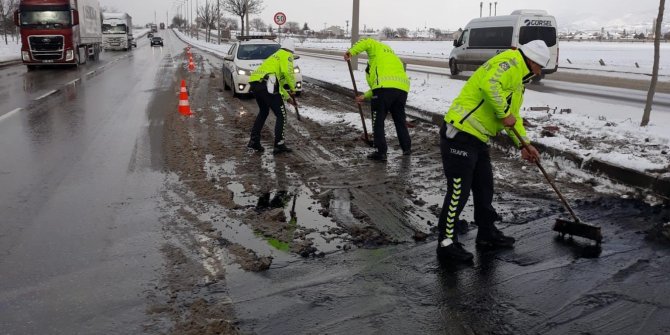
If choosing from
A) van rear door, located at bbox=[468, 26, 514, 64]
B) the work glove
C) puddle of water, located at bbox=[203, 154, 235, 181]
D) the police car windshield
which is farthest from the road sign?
the work glove

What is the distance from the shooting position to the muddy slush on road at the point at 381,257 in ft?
10.6

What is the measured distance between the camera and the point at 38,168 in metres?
6.87

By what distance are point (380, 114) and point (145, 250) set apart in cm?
416

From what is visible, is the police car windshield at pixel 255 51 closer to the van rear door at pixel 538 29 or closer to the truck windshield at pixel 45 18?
the van rear door at pixel 538 29

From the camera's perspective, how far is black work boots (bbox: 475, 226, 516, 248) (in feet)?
14.5

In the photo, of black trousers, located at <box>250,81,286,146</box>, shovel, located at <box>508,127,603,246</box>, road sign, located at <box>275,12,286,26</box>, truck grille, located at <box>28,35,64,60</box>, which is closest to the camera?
shovel, located at <box>508,127,603,246</box>

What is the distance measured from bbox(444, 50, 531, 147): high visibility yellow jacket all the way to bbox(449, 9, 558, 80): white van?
14.9 metres

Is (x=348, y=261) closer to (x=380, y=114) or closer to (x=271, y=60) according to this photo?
(x=380, y=114)

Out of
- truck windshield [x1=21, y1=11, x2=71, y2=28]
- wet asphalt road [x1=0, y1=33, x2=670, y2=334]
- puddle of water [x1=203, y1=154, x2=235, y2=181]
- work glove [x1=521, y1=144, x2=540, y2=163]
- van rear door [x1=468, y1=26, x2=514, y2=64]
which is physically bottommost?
wet asphalt road [x1=0, y1=33, x2=670, y2=334]

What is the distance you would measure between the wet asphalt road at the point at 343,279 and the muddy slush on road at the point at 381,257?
1 cm

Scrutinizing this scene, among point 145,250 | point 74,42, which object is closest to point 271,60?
point 145,250

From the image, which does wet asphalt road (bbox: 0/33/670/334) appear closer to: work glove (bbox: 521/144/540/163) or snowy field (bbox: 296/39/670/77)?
work glove (bbox: 521/144/540/163)

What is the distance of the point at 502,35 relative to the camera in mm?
19562

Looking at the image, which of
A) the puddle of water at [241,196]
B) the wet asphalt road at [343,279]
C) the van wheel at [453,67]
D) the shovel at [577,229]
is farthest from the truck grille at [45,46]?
the shovel at [577,229]
